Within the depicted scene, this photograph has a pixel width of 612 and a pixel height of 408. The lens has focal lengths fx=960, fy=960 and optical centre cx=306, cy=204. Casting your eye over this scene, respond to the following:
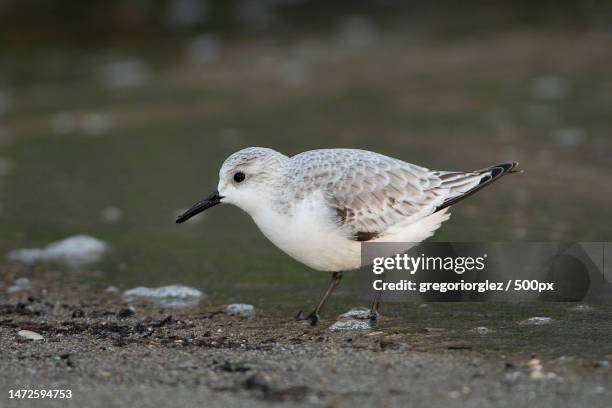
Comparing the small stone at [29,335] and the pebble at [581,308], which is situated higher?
the pebble at [581,308]

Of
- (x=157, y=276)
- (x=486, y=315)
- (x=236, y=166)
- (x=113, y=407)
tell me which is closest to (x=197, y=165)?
(x=157, y=276)

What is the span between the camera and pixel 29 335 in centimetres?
435

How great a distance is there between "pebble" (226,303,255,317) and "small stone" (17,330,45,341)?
99 cm

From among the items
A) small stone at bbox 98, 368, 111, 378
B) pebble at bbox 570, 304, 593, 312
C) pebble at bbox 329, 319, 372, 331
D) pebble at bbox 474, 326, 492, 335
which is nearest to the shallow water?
pebble at bbox 329, 319, 372, 331

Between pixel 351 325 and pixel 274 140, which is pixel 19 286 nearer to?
pixel 351 325

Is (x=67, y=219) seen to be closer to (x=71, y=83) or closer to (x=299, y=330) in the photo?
(x=299, y=330)

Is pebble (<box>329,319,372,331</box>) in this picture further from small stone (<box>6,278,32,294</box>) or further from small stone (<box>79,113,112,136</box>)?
small stone (<box>79,113,112,136</box>)

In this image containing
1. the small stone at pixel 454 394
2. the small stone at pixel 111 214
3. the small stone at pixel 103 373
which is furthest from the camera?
the small stone at pixel 111 214

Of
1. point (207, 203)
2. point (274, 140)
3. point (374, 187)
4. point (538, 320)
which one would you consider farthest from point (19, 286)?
point (274, 140)

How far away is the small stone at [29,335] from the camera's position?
4316 millimetres

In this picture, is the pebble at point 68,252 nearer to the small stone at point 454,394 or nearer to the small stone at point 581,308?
the small stone at point 581,308

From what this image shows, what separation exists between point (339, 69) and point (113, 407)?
8.06 m

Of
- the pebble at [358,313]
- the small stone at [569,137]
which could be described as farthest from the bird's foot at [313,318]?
the small stone at [569,137]

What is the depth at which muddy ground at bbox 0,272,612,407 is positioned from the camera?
3436 mm
